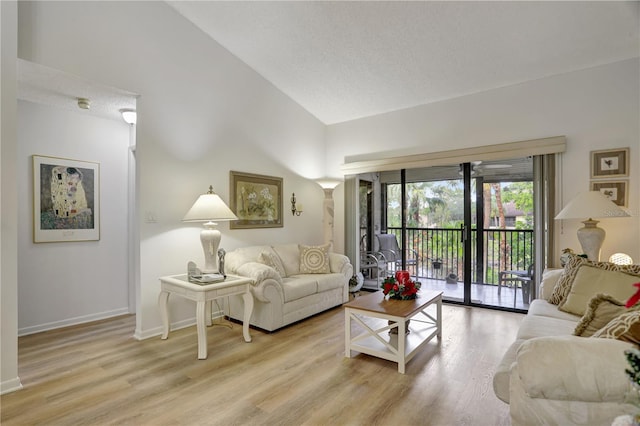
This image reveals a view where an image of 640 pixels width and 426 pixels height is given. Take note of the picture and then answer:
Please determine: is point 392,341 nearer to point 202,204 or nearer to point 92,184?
point 202,204

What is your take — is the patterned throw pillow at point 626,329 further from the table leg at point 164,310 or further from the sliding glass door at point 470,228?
the table leg at point 164,310

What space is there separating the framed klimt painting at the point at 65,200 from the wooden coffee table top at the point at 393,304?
124 inches

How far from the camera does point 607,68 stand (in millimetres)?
3547

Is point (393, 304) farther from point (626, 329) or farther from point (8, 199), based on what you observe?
point (8, 199)

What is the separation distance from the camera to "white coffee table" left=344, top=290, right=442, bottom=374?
256 cm

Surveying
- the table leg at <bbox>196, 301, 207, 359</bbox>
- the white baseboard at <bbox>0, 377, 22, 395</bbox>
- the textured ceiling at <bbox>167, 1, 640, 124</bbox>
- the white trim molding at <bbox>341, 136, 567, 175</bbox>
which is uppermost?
the textured ceiling at <bbox>167, 1, 640, 124</bbox>

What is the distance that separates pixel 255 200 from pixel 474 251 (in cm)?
314

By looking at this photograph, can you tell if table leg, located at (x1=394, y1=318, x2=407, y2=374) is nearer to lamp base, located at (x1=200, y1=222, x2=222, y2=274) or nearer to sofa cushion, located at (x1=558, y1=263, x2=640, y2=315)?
sofa cushion, located at (x1=558, y1=263, x2=640, y2=315)

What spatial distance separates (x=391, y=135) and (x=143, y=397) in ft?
14.7

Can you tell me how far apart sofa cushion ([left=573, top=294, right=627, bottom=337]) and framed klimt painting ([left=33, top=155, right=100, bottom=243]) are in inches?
182

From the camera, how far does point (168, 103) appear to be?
3520 millimetres

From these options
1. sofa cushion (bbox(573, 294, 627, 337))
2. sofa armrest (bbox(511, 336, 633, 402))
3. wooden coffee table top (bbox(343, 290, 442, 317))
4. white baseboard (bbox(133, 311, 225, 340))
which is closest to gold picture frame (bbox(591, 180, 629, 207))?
wooden coffee table top (bbox(343, 290, 442, 317))

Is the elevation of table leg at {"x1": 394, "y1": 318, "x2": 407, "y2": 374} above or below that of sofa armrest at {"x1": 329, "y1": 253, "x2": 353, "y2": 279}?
below

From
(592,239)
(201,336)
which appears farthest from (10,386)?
(592,239)
